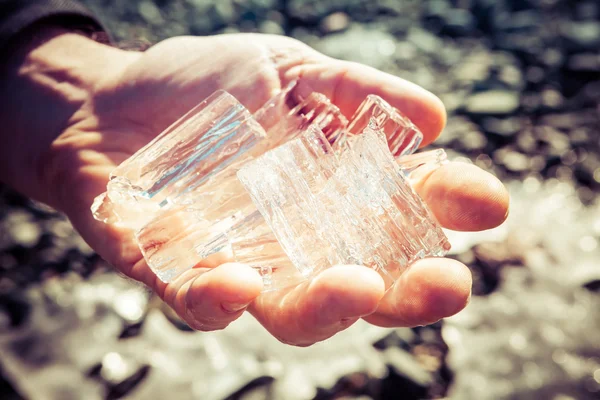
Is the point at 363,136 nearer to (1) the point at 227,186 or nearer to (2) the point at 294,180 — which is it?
(2) the point at 294,180

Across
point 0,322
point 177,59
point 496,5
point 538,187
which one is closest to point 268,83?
point 177,59

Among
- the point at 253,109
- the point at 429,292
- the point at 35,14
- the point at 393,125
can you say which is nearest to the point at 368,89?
the point at 393,125

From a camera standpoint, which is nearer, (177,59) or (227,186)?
(227,186)

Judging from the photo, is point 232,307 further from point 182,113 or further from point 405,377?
point 405,377

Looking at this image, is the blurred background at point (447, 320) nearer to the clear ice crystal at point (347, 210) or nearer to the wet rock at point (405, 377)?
the wet rock at point (405, 377)

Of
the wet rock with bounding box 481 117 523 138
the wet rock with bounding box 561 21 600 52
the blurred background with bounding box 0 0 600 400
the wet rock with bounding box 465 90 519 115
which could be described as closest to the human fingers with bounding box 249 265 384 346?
the blurred background with bounding box 0 0 600 400

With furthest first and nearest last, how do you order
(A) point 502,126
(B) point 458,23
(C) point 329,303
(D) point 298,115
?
1. (B) point 458,23
2. (A) point 502,126
3. (D) point 298,115
4. (C) point 329,303

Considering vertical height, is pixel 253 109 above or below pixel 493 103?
above
